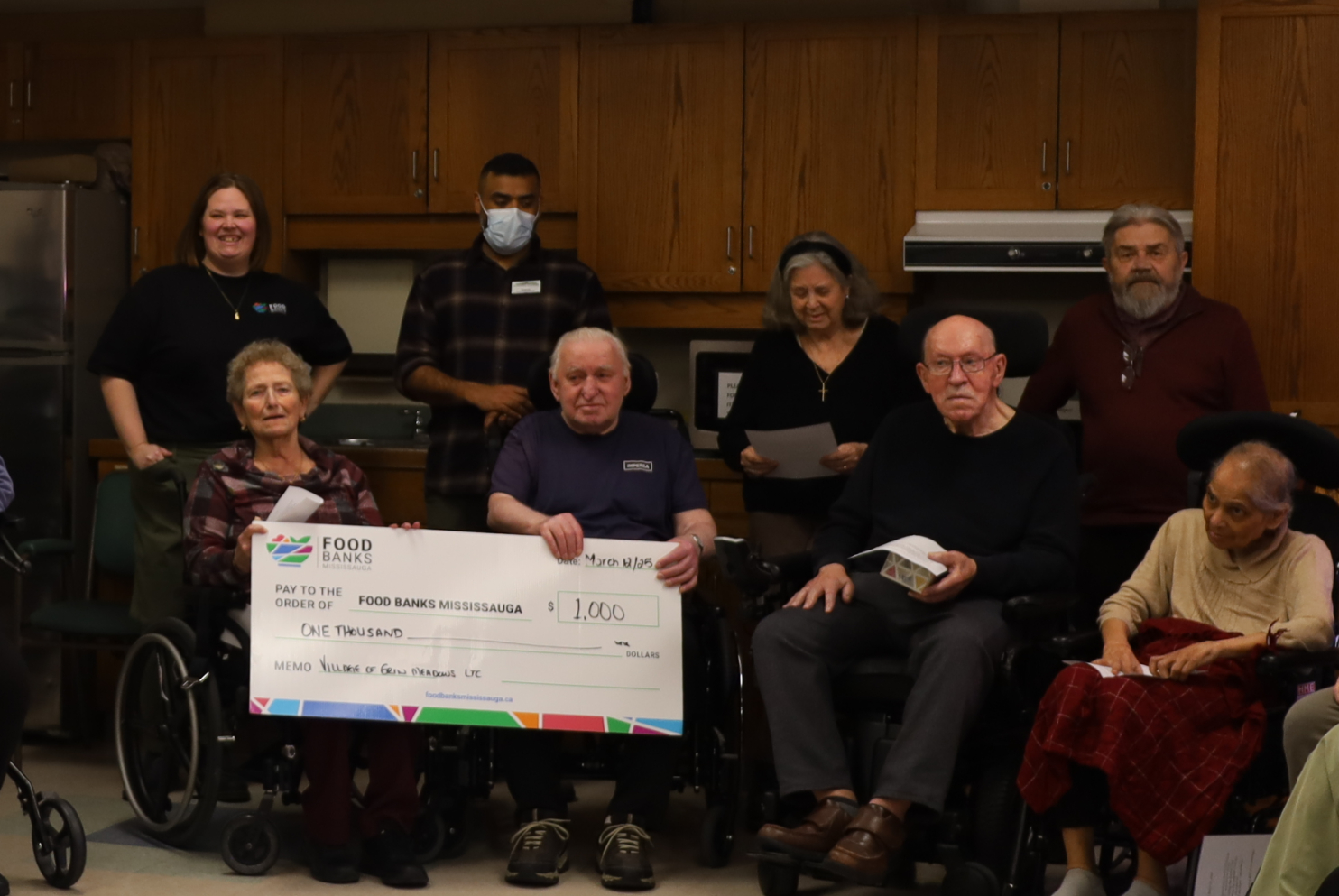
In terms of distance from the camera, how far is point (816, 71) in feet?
16.4

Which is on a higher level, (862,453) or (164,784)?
(862,453)

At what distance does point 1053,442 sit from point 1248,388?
2.03 ft

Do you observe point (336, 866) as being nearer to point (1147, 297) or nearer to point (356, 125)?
point (1147, 297)

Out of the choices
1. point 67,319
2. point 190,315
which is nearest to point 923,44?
point 190,315

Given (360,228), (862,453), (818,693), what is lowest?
(818,693)

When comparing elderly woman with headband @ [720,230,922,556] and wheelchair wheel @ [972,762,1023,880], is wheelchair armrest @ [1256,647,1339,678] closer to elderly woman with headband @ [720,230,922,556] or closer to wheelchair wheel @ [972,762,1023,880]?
wheelchair wheel @ [972,762,1023,880]

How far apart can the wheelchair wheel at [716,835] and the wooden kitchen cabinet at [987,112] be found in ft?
7.04

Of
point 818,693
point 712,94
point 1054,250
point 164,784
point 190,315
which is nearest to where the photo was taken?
point 818,693

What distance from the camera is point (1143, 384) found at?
149 inches

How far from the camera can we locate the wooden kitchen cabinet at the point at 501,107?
17.0ft

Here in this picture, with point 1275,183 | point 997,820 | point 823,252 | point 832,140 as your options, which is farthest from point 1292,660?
point 832,140

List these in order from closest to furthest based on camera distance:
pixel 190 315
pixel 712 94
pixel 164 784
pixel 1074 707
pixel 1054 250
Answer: pixel 1074 707
pixel 164 784
pixel 190 315
pixel 1054 250
pixel 712 94

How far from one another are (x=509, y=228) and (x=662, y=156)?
40.7 inches

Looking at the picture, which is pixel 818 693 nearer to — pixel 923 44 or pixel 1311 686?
pixel 1311 686
